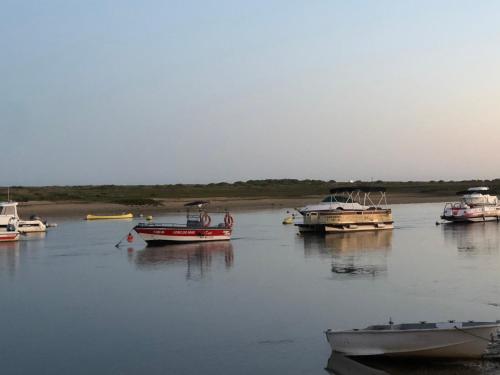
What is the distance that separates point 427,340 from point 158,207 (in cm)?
7870

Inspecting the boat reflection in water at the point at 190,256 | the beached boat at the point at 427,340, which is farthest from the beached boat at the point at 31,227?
the beached boat at the point at 427,340

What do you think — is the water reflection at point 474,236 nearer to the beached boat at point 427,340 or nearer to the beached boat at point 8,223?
the beached boat at point 427,340

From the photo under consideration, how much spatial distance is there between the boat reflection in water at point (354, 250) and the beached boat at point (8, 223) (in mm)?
18958

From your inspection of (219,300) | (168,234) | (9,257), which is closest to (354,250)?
(168,234)

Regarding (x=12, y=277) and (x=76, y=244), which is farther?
(x=76, y=244)

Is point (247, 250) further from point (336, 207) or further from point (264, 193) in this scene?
point (264, 193)

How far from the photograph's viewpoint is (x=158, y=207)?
92.4 metres

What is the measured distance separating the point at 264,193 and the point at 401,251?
3538 inches

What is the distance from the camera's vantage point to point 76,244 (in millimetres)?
45188

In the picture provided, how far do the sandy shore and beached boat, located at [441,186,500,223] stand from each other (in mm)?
32373

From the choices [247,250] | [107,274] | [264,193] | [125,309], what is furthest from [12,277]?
[264,193]

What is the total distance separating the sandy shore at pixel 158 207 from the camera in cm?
8300

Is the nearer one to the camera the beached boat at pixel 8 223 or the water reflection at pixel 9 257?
the water reflection at pixel 9 257

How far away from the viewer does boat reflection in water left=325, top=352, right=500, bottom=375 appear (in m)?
15.1
